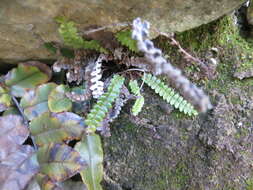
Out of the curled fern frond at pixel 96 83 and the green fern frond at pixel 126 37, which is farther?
the curled fern frond at pixel 96 83

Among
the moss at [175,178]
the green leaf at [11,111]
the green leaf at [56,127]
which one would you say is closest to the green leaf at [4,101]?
the green leaf at [11,111]

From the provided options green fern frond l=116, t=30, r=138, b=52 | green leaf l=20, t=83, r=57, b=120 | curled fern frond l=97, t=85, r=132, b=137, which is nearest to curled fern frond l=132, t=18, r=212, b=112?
green fern frond l=116, t=30, r=138, b=52

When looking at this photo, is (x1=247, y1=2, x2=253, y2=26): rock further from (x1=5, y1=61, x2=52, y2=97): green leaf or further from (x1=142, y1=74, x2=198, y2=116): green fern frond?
(x1=5, y1=61, x2=52, y2=97): green leaf

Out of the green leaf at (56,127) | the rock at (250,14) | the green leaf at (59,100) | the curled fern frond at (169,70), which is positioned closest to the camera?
the curled fern frond at (169,70)

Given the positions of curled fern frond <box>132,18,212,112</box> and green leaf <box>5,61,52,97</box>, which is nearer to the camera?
curled fern frond <box>132,18,212,112</box>

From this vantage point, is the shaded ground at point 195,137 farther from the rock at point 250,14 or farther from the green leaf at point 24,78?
the green leaf at point 24,78

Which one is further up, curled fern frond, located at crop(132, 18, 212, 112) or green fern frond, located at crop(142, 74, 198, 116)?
green fern frond, located at crop(142, 74, 198, 116)
